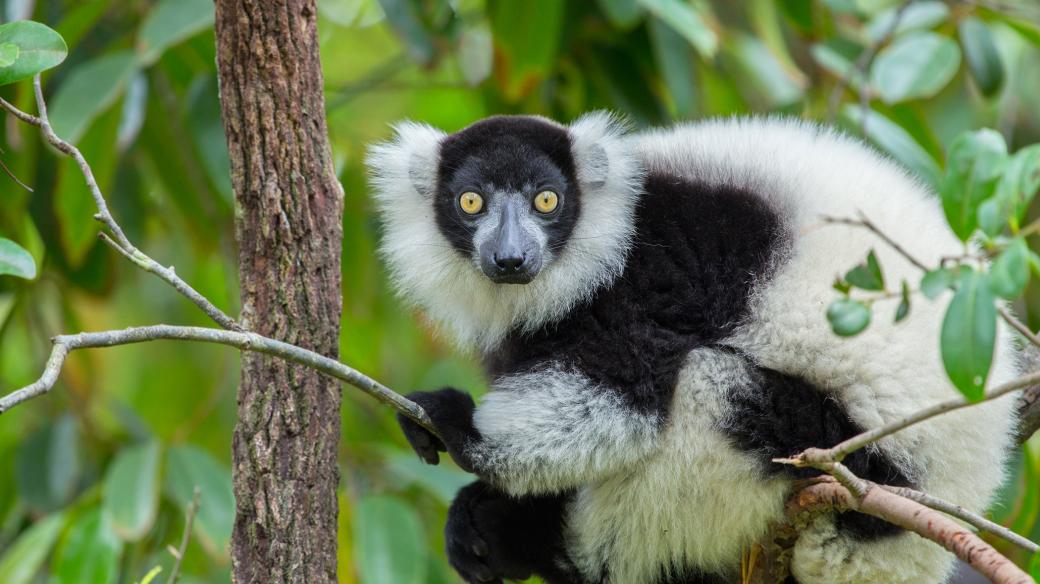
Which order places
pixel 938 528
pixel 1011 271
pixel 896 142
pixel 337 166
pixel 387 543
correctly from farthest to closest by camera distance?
pixel 337 166, pixel 896 142, pixel 387 543, pixel 938 528, pixel 1011 271

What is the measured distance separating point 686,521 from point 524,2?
303 cm

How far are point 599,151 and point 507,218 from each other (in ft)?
1.54

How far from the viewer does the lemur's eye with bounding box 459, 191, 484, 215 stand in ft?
13.5

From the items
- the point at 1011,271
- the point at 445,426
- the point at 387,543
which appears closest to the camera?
the point at 1011,271

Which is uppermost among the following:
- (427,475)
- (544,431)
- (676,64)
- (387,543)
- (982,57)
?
(982,57)

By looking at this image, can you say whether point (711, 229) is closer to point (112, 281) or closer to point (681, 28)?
point (681, 28)

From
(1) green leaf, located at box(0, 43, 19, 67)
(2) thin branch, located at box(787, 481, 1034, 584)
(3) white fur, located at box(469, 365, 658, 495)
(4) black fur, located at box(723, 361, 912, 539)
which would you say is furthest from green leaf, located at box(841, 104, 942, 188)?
(1) green leaf, located at box(0, 43, 19, 67)

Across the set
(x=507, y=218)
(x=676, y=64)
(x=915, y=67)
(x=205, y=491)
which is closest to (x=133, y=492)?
(x=205, y=491)

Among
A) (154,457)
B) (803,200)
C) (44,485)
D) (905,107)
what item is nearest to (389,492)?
(154,457)

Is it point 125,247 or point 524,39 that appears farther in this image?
point 524,39

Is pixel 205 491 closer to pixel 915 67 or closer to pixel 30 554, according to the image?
pixel 30 554

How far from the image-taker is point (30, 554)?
5.21 metres

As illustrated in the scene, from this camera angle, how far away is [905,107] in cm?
613

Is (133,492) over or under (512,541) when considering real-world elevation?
under
